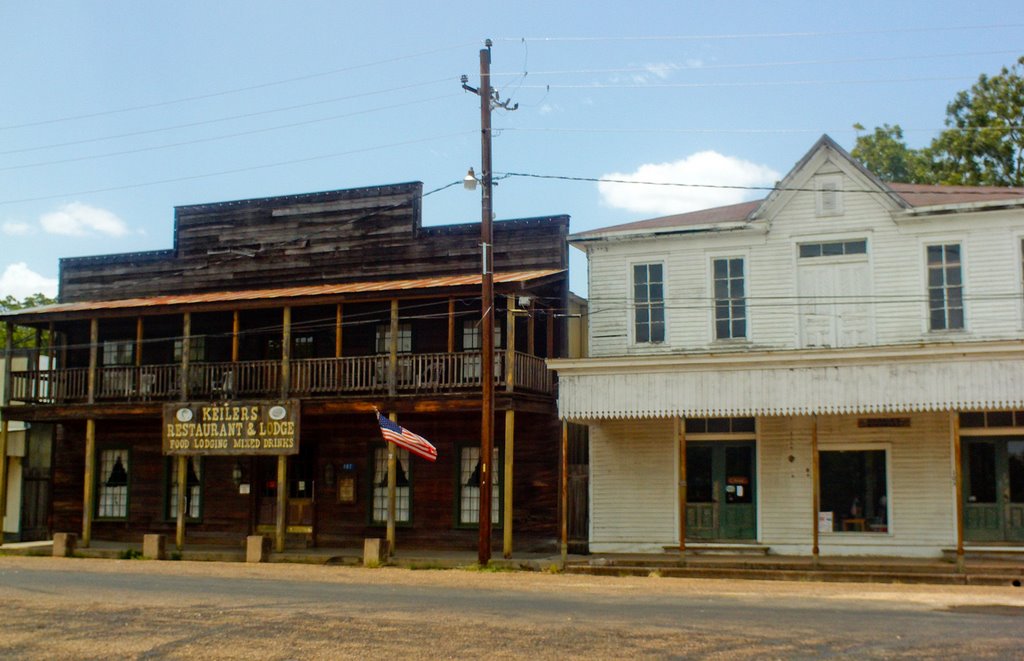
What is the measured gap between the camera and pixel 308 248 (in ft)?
93.8

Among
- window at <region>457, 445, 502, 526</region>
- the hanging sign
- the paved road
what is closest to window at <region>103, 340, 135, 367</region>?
the hanging sign

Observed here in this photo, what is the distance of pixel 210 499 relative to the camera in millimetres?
28422

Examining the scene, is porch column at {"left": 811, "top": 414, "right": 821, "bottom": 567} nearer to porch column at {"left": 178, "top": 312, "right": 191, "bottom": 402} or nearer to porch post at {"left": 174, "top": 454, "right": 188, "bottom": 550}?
porch post at {"left": 174, "top": 454, "right": 188, "bottom": 550}

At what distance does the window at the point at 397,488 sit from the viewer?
2652cm

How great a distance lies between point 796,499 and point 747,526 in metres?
1.09

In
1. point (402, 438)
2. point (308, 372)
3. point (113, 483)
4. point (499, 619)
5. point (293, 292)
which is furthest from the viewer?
point (113, 483)

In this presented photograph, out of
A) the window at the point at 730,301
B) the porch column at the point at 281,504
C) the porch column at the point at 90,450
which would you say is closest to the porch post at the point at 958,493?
the window at the point at 730,301

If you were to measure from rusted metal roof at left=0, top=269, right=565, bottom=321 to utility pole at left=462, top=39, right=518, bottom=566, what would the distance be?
1.02m

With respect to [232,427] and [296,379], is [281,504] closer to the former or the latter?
[232,427]

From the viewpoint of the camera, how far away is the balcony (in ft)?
80.1

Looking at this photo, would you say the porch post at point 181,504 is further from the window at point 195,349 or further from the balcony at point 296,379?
the window at point 195,349

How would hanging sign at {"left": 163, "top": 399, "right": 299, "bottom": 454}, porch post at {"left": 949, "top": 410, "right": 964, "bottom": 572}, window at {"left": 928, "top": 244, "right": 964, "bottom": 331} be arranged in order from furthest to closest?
hanging sign at {"left": 163, "top": 399, "right": 299, "bottom": 454}, window at {"left": 928, "top": 244, "right": 964, "bottom": 331}, porch post at {"left": 949, "top": 410, "right": 964, "bottom": 572}

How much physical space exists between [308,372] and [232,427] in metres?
1.99

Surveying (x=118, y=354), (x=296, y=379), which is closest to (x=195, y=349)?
(x=118, y=354)
